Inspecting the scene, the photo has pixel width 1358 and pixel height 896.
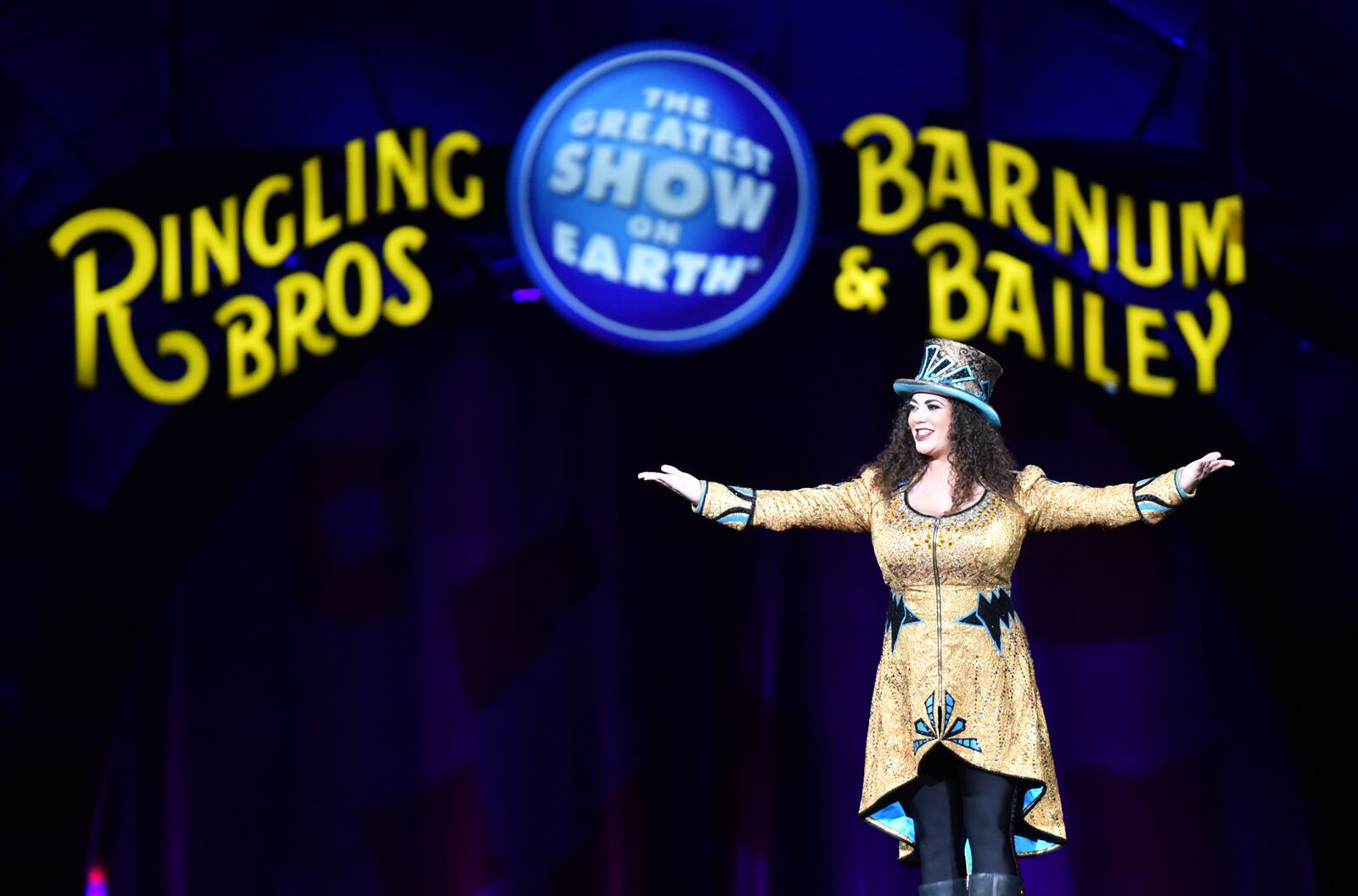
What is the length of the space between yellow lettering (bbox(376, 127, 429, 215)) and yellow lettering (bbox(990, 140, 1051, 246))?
1531 mm

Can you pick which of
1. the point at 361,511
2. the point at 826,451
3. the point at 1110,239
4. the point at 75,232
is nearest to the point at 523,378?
the point at 361,511

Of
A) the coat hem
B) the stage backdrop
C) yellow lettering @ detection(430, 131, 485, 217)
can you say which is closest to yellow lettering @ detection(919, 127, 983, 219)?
the stage backdrop

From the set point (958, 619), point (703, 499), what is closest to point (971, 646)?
point (958, 619)

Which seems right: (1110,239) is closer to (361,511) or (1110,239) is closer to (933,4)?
(933,4)

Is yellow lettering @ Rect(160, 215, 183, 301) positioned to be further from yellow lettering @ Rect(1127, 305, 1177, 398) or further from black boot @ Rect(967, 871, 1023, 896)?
black boot @ Rect(967, 871, 1023, 896)

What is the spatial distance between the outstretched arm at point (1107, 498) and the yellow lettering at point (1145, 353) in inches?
67.0

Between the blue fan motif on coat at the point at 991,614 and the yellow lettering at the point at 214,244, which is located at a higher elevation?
the yellow lettering at the point at 214,244

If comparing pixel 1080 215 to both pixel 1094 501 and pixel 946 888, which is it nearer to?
pixel 1094 501

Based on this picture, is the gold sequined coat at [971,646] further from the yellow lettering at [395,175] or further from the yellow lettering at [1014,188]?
the yellow lettering at [395,175]

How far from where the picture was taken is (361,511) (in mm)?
4668

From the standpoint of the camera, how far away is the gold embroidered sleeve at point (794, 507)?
9.89ft

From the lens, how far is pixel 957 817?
2871 mm

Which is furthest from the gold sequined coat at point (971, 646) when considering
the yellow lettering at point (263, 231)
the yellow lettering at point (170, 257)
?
the yellow lettering at point (170, 257)

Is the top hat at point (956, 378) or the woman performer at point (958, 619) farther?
the top hat at point (956, 378)
